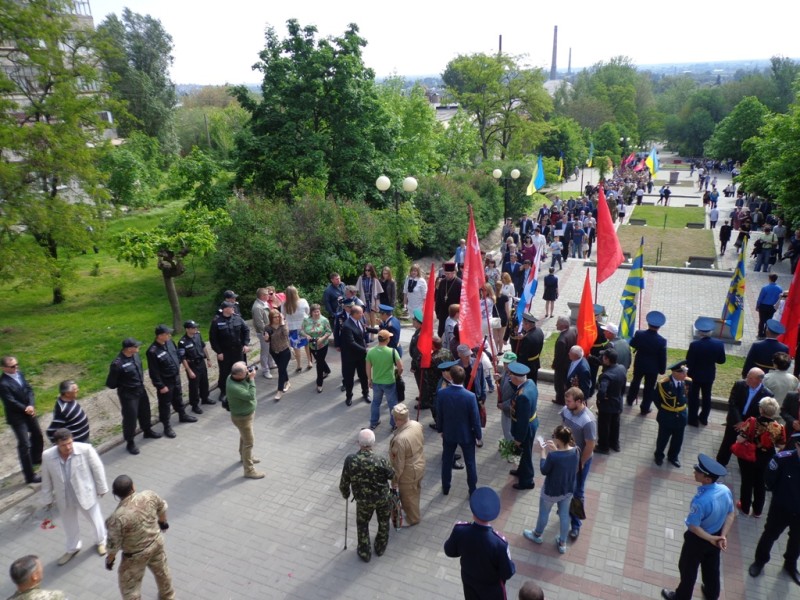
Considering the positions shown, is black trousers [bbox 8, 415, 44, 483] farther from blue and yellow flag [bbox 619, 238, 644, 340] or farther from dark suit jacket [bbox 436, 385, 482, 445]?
blue and yellow flag [bbox 619, 238, 644, 340]

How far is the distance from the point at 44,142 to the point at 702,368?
1691 cm

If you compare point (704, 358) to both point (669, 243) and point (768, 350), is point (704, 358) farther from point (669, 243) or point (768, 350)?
point (669, 243)

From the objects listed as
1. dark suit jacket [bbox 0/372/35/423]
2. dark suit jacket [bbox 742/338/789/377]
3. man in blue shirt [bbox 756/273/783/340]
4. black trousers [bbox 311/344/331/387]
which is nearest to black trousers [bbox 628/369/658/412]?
dark suit jacket [bbox 742/338/789/377]

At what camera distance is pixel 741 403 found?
7.43 m

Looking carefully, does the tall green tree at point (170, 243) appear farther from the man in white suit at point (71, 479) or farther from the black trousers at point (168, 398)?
the man in white suit at point (71, 479)

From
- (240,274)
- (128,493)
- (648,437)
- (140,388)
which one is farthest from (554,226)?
(128,493)

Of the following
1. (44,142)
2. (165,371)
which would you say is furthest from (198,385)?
(44,142)

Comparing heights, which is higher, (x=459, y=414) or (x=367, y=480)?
(x=459, y=414)

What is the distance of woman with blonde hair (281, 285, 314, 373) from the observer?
10.6m

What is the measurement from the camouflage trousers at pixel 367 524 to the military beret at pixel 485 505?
1802 mm

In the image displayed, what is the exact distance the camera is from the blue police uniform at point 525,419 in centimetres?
693

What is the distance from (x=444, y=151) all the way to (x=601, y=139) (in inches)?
1167

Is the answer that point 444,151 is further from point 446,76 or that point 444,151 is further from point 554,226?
point 446,76

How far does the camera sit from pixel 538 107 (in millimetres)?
41500
